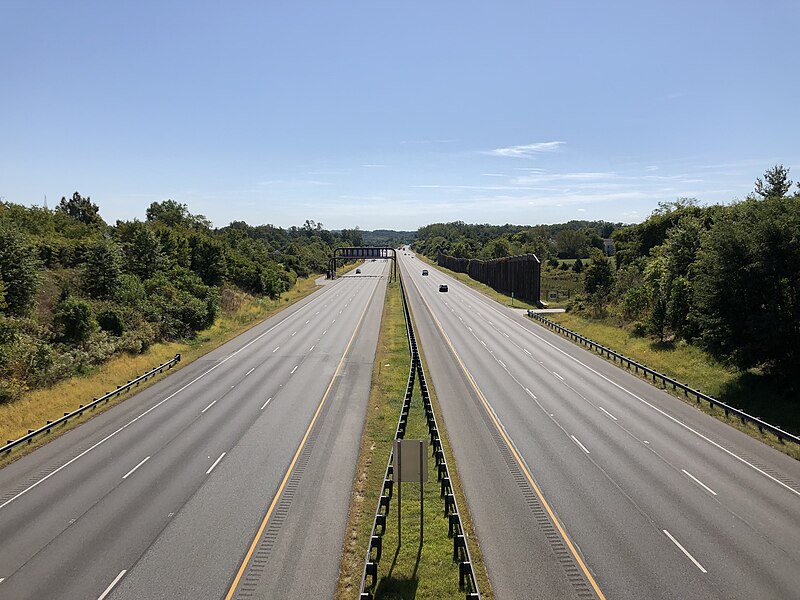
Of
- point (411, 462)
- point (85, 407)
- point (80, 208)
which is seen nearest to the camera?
point (411, 462)

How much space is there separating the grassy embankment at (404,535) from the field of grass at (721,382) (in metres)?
14.7

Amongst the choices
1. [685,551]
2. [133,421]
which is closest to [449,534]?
[685,551]

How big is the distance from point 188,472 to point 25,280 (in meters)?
28.5

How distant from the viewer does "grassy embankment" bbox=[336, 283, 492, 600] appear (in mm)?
13380

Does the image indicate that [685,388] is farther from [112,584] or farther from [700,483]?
[112,584]

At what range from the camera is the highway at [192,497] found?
46.2 ft

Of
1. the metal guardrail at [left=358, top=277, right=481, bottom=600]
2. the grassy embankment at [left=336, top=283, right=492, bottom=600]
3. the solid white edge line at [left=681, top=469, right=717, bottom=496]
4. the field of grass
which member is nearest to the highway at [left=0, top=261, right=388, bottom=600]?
the grassy embankment at [left=336, top=283, right=492, bottom=600]

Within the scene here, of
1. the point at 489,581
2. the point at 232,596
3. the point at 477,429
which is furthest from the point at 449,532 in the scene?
the point at 477,429

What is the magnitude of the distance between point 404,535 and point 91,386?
26130 millimetres

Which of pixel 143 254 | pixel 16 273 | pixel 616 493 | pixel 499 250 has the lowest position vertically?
pixel 616 493

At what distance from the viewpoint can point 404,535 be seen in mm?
15859

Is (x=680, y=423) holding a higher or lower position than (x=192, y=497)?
higher

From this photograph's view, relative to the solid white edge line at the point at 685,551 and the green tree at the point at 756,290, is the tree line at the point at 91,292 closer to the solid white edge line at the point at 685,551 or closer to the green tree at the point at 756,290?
the solid white edge line at the point at 685,551

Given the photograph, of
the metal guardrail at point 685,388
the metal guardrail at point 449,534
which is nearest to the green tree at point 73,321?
the metal guardrail at point 449,534
